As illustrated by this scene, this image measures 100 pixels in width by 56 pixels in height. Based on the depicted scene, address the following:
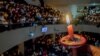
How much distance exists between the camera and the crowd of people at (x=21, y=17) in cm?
1336

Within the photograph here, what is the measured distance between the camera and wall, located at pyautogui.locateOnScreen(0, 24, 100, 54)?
13648mm

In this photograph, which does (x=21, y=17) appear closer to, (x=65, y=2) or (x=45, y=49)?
(x=45, y=49)

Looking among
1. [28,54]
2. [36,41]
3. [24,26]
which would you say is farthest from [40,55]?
[36,41]

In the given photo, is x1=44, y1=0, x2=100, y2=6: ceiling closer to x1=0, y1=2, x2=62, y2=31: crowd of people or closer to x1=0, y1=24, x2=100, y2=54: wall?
x1=0, y1=24, x2=100, y2=54: wall

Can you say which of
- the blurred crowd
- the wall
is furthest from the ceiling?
the blurred crowd

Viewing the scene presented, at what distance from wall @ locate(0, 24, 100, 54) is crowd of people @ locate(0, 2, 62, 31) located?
0.51m

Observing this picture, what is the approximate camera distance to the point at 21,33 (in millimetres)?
16750

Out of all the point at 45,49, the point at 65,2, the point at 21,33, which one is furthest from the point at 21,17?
the point at 65,2

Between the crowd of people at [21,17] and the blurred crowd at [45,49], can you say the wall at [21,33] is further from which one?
the blurred crowd at [45,49]

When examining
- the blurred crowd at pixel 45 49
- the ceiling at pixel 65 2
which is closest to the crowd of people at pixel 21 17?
the blurred crowd at pixel 45 49

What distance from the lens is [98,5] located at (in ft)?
89.3

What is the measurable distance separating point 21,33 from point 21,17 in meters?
1.46

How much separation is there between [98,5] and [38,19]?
11.1 metres

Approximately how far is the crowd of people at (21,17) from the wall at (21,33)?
514 millimetres
